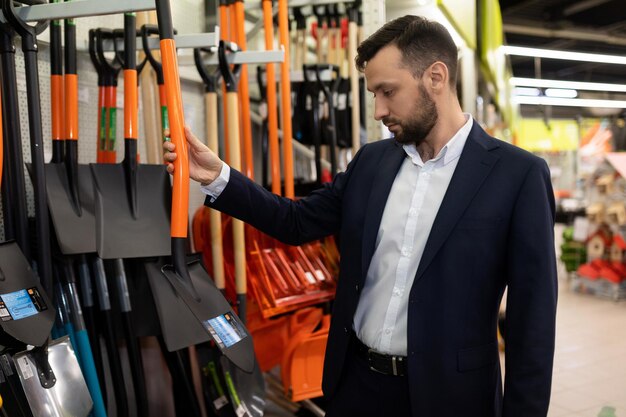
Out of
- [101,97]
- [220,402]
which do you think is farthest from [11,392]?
[101,97]

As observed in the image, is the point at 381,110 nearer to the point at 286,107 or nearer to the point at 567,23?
the point at 286,107

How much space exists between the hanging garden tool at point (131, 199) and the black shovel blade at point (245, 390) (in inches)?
30.6

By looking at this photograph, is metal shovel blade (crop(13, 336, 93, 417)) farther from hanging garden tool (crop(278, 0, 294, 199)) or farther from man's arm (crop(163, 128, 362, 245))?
Result: hanging garden tool (crop(278, 0, 294, 199))

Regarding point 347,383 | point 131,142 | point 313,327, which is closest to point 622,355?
point 313,327

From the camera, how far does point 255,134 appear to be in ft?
12.3

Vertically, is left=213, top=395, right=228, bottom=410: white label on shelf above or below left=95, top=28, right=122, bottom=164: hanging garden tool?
below

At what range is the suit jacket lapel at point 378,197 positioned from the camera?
5.29 ft

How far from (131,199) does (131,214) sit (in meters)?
0.06

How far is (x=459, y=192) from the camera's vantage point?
1481mm

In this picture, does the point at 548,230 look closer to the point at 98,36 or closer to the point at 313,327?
the point at 313,327

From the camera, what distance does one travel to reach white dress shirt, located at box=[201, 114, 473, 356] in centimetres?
154

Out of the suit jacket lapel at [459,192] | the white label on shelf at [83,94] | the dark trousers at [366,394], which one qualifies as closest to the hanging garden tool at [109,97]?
the white label on shelf at [83,94]

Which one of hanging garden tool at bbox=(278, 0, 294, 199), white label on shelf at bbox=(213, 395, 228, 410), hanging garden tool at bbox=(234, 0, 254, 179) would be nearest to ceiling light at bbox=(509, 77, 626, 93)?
hanging garden tool at bbox=(278, 0, 294, 199)

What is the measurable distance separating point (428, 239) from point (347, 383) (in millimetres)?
551
